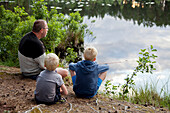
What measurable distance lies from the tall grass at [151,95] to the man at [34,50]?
1840 mm

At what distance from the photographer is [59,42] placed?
7121 millimetres

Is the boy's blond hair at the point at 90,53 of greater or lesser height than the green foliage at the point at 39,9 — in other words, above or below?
below

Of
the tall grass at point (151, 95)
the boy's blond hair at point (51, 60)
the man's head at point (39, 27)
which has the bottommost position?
the tall grass at point (151, 95)

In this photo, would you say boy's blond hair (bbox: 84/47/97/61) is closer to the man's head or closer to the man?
the man

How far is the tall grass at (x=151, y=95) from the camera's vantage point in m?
5.12

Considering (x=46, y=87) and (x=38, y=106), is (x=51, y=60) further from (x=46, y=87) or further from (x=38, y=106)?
(x=38, y=106)

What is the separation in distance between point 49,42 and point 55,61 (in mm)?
3387

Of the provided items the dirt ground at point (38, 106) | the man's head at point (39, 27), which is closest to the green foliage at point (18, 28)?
the man's head at point (39, 27)

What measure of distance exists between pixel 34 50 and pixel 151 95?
9.26 ft

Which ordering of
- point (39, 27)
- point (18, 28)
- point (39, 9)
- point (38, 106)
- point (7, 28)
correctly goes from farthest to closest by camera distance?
point (7, 28)
point (39, 9)
point (18, 28)
point (39, 27)
point (38, 106)

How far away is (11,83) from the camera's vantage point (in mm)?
4770

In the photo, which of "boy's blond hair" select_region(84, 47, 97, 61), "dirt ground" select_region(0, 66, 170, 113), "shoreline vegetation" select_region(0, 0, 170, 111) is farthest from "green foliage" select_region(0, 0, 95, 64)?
"boy's blond hair" select_region(84, 47, 97, 61)

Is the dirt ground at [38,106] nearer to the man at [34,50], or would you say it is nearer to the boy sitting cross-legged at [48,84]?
the boy sitting cross-legged at [48,84]

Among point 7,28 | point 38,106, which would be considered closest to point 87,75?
point 38,106
